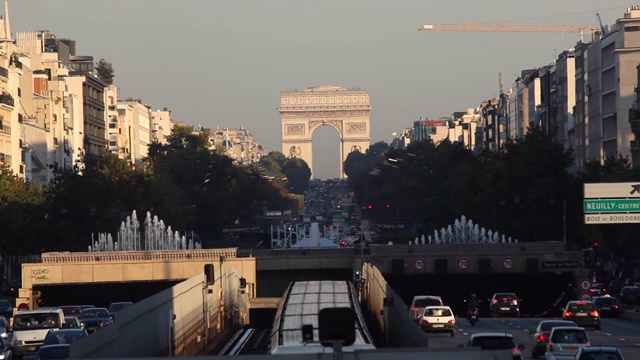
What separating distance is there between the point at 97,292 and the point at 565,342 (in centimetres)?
5388

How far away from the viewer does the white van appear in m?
52.2

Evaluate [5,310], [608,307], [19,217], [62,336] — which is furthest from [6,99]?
[62,336]

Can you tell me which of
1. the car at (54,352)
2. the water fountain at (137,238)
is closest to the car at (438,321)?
the car at (54,352)

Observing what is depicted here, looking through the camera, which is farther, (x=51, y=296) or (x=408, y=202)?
(x=408, y=202)

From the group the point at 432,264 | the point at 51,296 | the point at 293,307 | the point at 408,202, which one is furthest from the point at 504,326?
the point at 408,202

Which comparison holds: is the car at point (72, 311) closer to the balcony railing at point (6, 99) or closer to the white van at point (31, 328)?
the white van at point (31, 328)

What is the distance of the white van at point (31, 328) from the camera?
52219 millimetres

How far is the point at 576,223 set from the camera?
370 ft

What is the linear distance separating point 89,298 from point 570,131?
79799mm

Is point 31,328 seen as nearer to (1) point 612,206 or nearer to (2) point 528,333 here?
(2) point 528,333

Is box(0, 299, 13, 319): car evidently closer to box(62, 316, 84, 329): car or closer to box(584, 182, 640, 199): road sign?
box(62, 316, 84, 329): car

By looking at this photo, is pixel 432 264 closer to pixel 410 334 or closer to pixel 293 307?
pixel 293 307

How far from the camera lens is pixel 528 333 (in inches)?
2499

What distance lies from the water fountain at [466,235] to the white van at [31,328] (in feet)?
212
